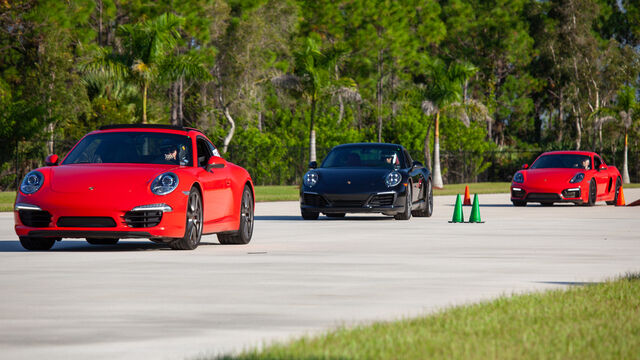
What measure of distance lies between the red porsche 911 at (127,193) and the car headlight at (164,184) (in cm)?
1

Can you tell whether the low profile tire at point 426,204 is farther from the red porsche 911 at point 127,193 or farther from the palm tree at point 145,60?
the palm tree at point 145,60

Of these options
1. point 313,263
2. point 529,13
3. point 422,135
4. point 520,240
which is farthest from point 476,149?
point 313,263

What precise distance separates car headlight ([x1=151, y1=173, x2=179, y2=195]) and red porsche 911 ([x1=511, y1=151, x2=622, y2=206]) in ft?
58.4

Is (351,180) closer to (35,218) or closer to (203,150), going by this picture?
(203,150)

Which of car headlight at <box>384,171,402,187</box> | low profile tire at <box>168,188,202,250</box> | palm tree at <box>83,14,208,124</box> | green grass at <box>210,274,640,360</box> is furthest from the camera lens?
palm tree at <box>83,14,208,124</box>

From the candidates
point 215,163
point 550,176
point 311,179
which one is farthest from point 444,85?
point 215,163

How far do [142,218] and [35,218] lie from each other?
1.35 m

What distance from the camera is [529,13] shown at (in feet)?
278

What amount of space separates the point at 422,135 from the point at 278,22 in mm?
9830

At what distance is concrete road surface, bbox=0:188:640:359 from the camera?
8.06 m

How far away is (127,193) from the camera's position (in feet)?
47.7

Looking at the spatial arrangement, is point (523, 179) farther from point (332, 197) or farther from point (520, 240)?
point (520, 240)

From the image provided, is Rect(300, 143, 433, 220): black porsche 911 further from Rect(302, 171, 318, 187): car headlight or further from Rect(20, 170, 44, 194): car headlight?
Rect(20, 170, 44, 194): car headlight

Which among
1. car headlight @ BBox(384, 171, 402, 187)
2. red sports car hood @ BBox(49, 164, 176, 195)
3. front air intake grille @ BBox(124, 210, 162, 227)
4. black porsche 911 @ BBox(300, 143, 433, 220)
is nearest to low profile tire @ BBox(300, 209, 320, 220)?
black porsche 911 @ BBox(300, 143, 433, 220)
